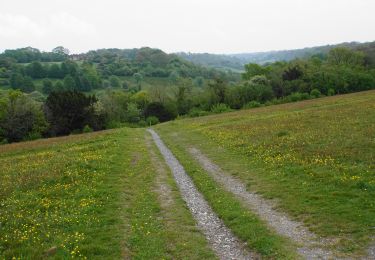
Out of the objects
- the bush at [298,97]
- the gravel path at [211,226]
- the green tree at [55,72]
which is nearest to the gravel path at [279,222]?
the gravel path at [211,226]

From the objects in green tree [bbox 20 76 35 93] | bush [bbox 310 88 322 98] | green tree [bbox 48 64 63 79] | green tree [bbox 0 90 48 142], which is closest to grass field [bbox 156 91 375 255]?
green tree [bbox 0 90 48 142]

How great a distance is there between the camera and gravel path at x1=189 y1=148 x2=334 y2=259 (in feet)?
37.1

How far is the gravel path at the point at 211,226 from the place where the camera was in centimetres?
1184

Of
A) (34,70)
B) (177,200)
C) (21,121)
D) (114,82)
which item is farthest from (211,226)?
(34,70)

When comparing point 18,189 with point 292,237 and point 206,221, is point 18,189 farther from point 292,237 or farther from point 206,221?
point 292,237

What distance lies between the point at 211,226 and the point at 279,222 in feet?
8.80

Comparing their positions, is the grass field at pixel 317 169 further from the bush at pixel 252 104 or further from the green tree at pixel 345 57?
the green tree at pixel 345 57

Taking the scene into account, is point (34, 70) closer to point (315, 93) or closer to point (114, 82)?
point (114, 82)

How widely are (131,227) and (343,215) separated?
8.33 meters

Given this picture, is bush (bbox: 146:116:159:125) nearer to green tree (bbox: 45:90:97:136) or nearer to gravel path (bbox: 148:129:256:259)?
green tree (bbox: 45:90:97:136)

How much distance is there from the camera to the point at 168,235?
44.2 ft

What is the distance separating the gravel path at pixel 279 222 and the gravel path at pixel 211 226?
1691 mm

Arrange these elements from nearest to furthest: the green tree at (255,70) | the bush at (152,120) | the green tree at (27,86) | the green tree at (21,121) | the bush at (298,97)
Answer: the green tree at (21,121)
the bush at (298,97)
the bush at (152,120)
the green tree at (255,70)
the green tree at (27,86)

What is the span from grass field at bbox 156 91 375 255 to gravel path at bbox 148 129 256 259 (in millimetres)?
2942
